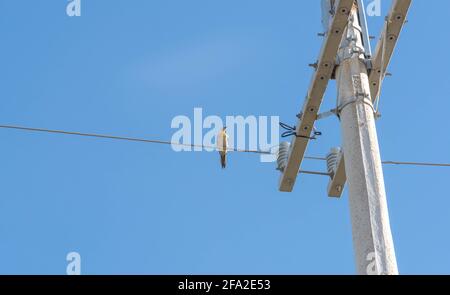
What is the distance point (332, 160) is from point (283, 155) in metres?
0.46

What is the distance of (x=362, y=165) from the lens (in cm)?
939

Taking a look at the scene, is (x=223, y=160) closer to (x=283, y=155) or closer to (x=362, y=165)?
(x=283, y=155)

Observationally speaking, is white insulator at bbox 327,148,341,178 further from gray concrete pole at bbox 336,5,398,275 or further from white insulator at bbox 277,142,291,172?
gray concrete pole at bbox 336,5,398,275

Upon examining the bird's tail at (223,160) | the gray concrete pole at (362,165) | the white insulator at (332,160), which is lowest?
the gray concrete pole at (362,165)

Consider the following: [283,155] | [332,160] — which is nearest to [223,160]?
[283,155]

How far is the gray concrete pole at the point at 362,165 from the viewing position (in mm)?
8844

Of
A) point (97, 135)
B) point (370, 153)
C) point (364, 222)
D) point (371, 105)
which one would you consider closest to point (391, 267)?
point (364, 222)

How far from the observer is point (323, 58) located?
10375 millimetres

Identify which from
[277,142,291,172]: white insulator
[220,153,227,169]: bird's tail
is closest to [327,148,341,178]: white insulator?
[277,142,291,172]: white insulator

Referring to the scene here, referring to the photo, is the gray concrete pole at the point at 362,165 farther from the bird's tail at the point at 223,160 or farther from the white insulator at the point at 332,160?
the bird's tail at the point at 223,160

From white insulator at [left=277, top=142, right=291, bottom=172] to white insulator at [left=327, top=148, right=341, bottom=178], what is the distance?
393 millimetres

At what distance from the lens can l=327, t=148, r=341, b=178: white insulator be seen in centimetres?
1123

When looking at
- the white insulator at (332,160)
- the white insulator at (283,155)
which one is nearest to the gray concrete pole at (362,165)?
the white insulator at (332,160)

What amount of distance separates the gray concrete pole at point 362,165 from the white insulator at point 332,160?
3.70ft
